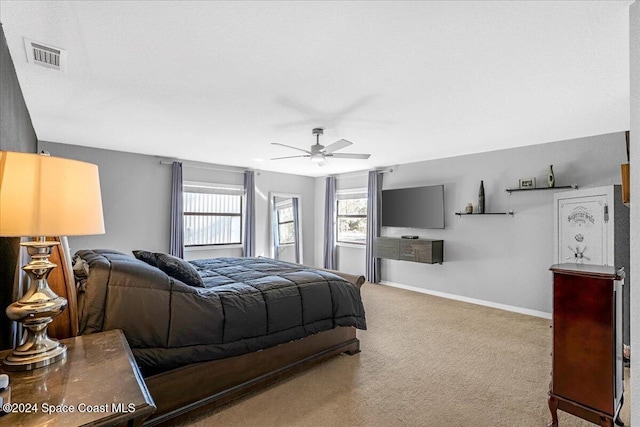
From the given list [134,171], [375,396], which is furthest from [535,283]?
[134,171]

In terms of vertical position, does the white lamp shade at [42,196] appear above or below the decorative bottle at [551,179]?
below

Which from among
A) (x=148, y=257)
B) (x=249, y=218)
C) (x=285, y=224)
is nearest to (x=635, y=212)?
(x=148, y=257)

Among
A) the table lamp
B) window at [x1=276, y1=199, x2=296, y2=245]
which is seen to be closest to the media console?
window at [x1=276, y1=199, x2=296, y2=245]

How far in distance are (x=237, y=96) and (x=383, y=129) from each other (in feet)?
5.93

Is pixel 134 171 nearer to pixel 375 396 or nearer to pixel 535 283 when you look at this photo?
pixel 375 396

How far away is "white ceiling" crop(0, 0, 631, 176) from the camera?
1.72 m

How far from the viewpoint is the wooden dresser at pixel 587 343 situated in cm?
176

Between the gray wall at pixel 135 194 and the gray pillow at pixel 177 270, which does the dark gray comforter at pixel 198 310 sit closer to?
the gray pillow at pixel 177 270

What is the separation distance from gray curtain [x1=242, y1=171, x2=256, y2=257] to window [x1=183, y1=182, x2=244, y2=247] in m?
0.15

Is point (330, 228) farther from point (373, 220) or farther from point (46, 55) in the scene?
point (46, 55)

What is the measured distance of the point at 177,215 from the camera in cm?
559

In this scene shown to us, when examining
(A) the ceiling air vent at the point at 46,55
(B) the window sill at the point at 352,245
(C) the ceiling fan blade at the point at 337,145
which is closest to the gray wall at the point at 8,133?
(A) the ceiling air vent at the point at 46,55

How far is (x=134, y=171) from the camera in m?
5.24

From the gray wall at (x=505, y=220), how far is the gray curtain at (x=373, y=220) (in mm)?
707
